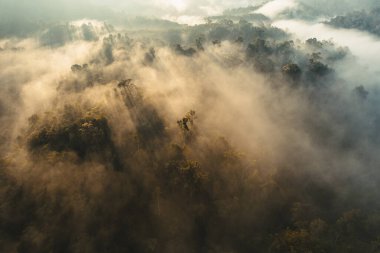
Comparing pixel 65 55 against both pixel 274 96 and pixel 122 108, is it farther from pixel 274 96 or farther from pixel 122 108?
pixel 274 96

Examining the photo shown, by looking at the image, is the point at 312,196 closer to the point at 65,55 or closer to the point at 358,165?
the point at 358,165

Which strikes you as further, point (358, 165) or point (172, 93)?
point (172, 93)

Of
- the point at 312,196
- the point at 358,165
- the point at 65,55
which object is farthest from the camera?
the point at 65,55

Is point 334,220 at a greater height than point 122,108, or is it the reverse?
point 122,108

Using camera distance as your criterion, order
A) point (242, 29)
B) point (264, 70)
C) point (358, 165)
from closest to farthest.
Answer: point (358, 165), point (264, 70), point (242, 29)

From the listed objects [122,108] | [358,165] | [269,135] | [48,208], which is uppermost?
[122,108]

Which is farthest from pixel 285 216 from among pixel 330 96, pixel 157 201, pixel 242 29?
pixel 242 29
